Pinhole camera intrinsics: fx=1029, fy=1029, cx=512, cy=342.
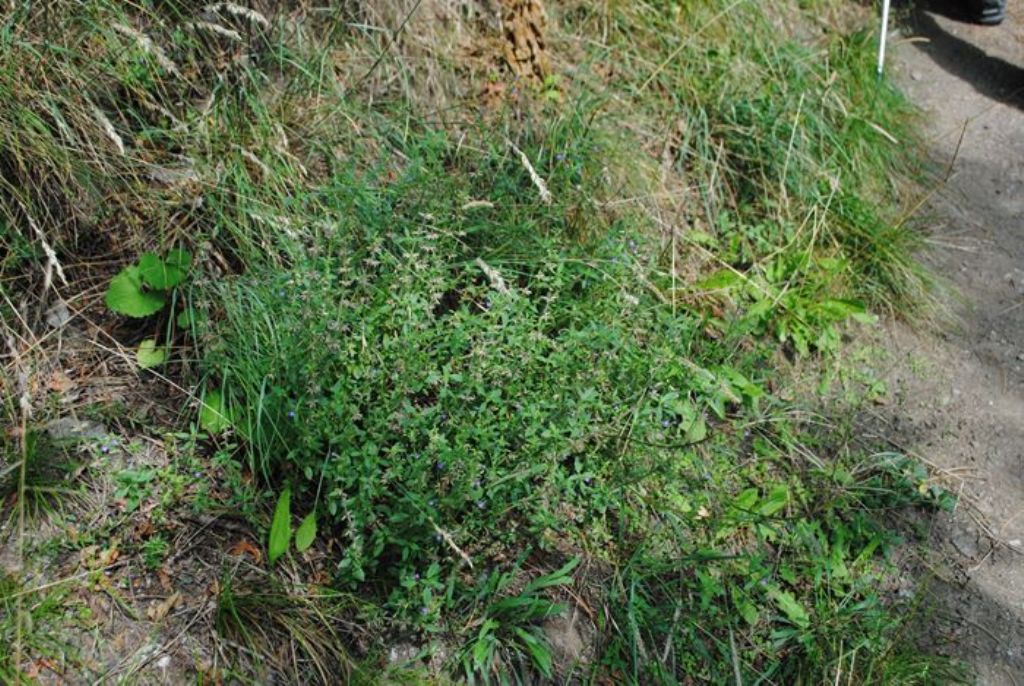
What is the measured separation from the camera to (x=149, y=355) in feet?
11.1

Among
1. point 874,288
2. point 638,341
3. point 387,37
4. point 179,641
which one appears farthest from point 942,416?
point 179,641

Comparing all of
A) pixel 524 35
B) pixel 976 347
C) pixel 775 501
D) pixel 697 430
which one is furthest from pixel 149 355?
pixel 976 347

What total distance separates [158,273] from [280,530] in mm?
961

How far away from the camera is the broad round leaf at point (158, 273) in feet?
11.0

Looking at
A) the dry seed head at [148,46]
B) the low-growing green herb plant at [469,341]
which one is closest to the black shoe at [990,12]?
the low-growing green herb plant at [469,341]

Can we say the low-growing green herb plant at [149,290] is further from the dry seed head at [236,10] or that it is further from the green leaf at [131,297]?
the dry seed head at [236,10]

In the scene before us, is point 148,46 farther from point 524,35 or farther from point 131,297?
point 524,35

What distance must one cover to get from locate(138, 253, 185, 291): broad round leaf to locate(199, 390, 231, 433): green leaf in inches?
15.4

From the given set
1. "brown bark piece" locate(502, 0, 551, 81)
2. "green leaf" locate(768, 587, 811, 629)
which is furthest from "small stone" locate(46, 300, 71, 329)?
"green leaf" locate(768, 587, 811, 629)

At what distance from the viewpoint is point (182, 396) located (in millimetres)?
3371

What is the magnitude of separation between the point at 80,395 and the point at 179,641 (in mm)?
921

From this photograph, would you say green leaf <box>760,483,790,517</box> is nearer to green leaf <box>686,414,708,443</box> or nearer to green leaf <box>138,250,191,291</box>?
green leaf <box>686,414,708,443</box>

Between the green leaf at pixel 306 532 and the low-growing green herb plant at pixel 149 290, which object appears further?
the low-growing green herb plant at pixel 149 290

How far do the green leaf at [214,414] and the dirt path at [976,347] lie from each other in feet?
7.80
